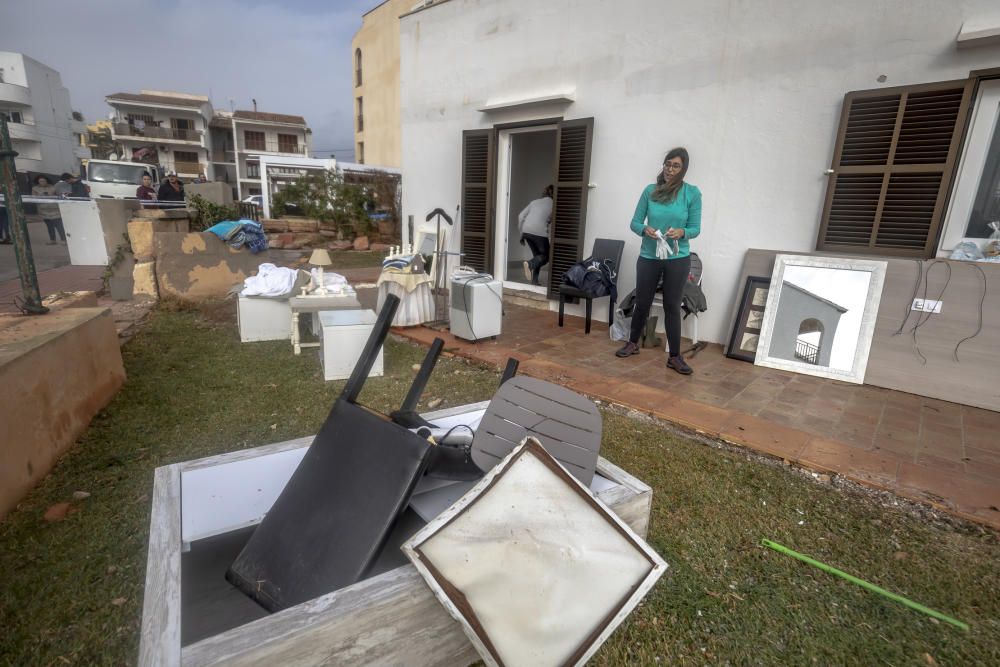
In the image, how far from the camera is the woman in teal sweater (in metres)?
3.57

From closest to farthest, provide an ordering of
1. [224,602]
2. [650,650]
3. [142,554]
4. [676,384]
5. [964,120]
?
[224,602] < [650,650] < [142,554] < [964,120] < [676,384]

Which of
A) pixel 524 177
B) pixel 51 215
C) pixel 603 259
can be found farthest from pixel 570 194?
pixel 51 215

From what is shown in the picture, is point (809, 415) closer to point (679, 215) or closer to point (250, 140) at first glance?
point (679, 215)

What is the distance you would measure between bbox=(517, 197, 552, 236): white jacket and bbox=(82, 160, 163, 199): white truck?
37.0 feet

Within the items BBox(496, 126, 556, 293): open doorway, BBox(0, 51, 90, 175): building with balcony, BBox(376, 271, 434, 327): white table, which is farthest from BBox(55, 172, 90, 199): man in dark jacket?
BBox(0, 51, 90, 175): building with balcony

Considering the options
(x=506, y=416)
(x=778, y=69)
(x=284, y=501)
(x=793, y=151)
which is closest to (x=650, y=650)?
(x=506, y=416)

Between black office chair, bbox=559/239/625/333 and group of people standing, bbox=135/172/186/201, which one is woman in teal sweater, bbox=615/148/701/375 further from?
group of people standing, bbox=135/172/186/201

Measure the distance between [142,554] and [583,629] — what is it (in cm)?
165

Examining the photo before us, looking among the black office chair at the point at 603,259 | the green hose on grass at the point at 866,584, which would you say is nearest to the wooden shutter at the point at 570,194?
the black office chair at the point at 603,259

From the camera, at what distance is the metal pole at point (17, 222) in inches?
106

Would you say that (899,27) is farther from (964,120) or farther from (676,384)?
(676,384)

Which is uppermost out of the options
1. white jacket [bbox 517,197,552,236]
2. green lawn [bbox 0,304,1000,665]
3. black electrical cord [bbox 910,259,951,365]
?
white jacket [bbox 517,197,552,236]

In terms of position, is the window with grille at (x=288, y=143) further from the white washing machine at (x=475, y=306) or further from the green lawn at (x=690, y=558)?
A: the green lawn at (x=690, y=558)

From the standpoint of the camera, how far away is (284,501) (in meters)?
1.42
